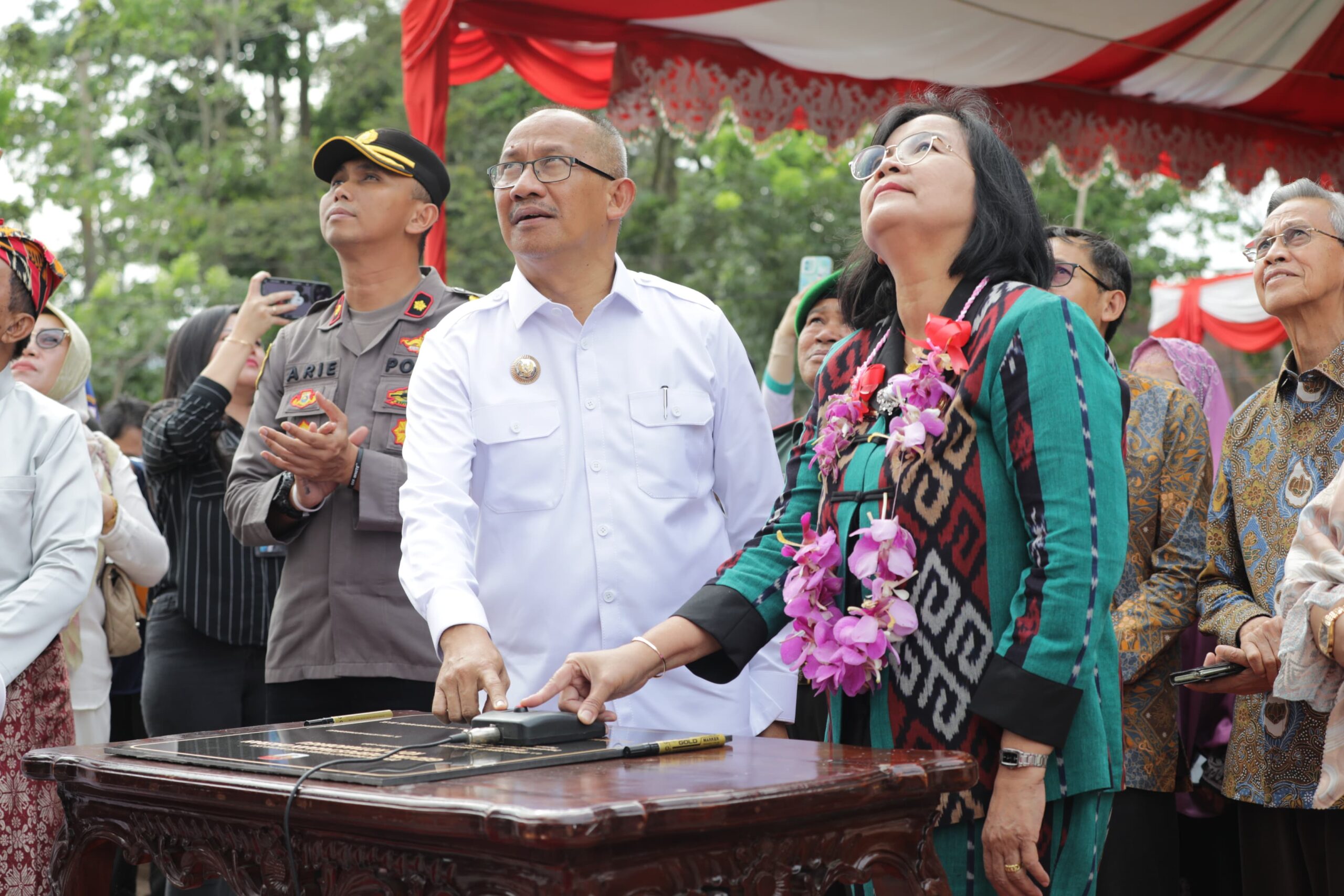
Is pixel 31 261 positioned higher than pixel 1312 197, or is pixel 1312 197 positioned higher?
pixel 1312 197

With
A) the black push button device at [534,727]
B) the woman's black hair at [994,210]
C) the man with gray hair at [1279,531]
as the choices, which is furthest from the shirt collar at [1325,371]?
the black push button device at [534,727]

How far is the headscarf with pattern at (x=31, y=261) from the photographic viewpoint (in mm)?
3014

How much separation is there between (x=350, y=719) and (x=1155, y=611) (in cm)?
204

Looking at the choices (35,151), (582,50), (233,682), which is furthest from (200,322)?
(35,151)

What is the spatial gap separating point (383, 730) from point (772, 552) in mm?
784

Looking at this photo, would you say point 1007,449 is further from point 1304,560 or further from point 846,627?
point 1304,560

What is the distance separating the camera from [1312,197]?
122 inches

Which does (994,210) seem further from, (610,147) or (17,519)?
(17,519)

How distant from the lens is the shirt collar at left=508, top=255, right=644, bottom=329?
2.69 m

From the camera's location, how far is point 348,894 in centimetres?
158

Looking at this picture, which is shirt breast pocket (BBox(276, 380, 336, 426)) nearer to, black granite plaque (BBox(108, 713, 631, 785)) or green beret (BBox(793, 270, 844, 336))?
black granite plaque (BBox(108, 713, 631, 785))

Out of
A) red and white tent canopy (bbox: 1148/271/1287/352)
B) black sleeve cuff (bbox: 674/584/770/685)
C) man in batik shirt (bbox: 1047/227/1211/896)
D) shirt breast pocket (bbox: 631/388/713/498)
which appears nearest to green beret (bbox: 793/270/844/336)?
man in batik shirt (bbox: 1047/227/1211/896)

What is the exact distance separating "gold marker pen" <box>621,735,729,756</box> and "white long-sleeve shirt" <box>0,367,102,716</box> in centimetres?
163

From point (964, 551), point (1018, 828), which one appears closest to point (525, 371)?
point (964, 551)
